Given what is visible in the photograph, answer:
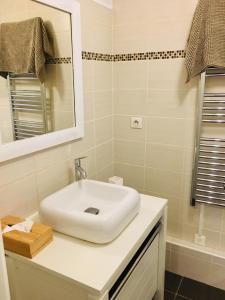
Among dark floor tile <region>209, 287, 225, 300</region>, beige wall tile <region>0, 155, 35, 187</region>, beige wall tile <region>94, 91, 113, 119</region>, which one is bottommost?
dark floor tile <region>209, 287, 225, 300</region>

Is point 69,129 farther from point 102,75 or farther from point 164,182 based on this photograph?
point 164,182

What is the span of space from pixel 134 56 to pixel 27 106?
942 mm

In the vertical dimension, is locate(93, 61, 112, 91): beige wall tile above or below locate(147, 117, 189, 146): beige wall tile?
above

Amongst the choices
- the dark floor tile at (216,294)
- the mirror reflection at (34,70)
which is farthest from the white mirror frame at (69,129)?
the dark floor tile at (216,294)

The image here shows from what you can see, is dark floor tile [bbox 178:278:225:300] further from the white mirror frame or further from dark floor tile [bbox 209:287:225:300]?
the white mirror frame

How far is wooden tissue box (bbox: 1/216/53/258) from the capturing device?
111 centimetres

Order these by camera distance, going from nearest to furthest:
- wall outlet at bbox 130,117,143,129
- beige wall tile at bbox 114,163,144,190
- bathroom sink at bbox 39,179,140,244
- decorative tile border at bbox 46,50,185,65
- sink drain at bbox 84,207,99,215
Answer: bathroom sink at bbox 39,179,140,244 < sink drain at bbox 84,207,99,215 < decorative tile border at bbox 46,50,185,65 < wall outlet at bbox 130,117,143,129 < beige wall tile at bbox 114,163,144,190

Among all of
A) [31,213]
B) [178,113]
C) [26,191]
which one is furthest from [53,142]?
[178,113]

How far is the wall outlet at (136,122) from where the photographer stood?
2.04m

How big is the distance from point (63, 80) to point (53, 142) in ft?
1.29

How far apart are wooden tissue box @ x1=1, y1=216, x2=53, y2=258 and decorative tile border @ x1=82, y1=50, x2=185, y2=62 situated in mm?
1104

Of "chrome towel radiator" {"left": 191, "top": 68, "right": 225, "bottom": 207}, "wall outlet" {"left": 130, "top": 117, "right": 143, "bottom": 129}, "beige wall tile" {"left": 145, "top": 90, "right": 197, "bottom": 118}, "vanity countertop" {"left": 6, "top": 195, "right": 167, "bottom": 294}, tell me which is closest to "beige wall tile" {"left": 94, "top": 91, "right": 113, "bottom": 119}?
"wall outlet" {"left": 130, "top": 117, "right": 143, "bottom": 129}

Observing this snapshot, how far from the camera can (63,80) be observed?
1591 mm

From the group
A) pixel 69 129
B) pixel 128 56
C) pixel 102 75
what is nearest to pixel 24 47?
pixel 69 129
